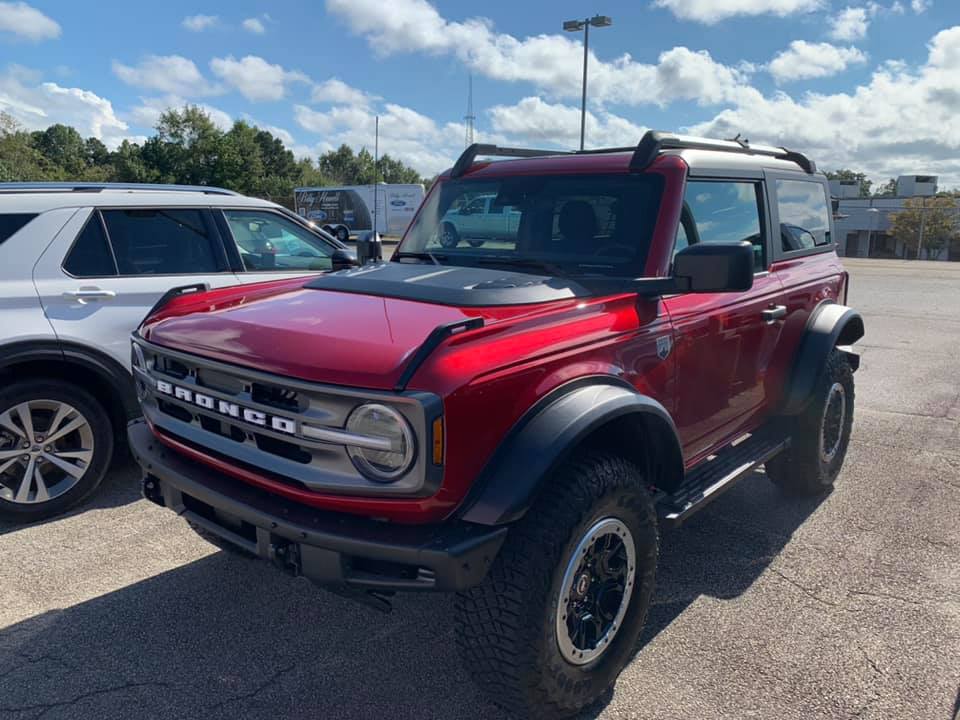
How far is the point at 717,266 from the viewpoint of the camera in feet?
9.25

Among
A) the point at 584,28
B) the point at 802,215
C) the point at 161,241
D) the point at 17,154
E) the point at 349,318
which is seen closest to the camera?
the point at 349,318

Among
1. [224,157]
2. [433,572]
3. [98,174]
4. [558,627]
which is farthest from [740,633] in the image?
[98,174]

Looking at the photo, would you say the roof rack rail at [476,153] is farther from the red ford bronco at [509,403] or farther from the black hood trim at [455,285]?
the black hood trim at [455,285]

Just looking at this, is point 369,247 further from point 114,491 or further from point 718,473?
point 718,473

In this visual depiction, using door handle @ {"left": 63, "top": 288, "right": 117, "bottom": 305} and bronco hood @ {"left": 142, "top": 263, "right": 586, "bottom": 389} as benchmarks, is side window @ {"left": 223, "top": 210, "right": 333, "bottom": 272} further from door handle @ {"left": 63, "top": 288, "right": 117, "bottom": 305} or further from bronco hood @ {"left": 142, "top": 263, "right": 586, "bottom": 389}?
bronco hood @ {"left": 142, "top": 263, "right": 586, "bottom": 389}

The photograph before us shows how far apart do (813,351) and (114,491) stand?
437 centimetres

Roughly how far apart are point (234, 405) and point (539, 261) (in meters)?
1.54

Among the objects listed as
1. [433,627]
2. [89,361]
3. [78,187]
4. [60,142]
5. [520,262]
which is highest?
[60,142]

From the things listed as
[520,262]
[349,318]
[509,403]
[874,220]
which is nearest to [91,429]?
[349,318]

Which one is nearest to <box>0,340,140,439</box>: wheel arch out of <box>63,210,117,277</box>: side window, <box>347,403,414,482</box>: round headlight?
<box>63,210,117,277</box>: side window

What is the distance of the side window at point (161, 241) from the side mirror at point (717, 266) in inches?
138

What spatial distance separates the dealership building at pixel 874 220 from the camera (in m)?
67.8

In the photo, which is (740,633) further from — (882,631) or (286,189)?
(286,189)

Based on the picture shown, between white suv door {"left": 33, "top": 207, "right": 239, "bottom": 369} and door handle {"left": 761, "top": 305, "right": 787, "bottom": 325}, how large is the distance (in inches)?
137
